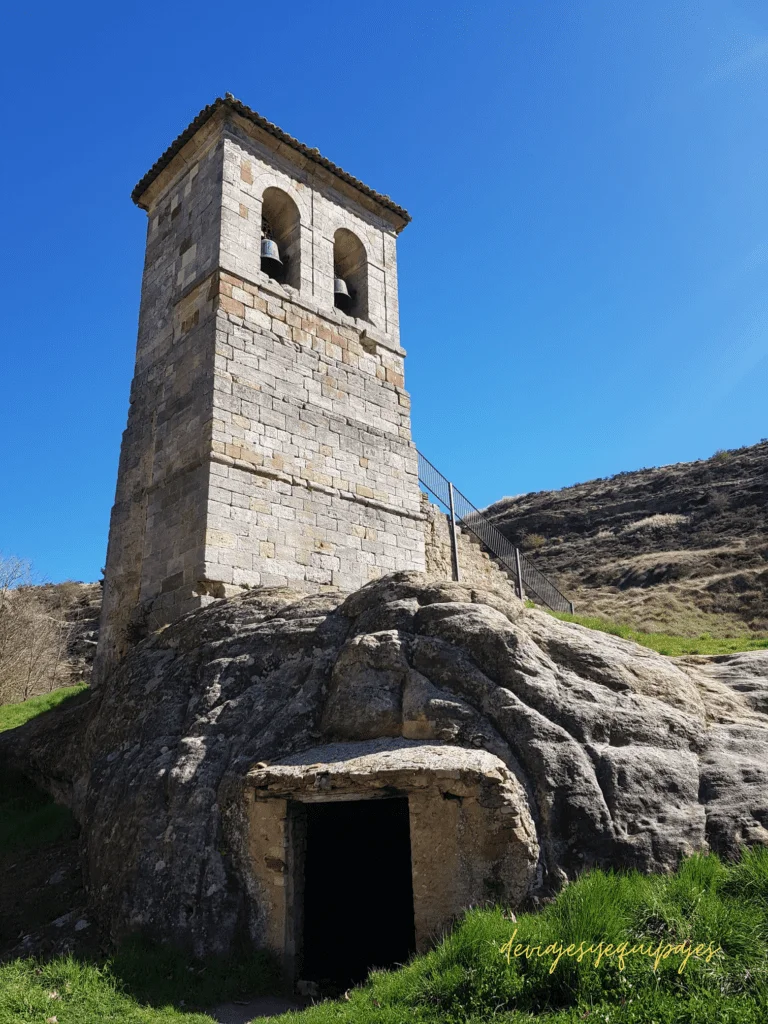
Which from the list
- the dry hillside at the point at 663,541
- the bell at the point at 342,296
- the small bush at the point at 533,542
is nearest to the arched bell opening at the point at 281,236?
the bell at the point at 342,296

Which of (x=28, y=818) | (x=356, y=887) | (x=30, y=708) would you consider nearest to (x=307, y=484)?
(x=28, y=818)

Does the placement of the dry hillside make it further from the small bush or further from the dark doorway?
the dark doorway

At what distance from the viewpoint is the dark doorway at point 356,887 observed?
6125 mm

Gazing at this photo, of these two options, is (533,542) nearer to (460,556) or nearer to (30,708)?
(460,556)

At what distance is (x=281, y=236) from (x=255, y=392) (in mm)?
3646

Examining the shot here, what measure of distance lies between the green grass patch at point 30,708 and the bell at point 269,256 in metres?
7.51

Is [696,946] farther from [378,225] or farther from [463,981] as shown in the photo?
A: [378,225]

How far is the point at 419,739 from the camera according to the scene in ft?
19.1

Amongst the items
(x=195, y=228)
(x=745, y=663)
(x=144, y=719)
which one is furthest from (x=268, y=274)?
(x=745, y=663)

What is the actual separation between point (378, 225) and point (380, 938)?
37.9ft

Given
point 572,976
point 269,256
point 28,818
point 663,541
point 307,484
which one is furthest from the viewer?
point 663,541

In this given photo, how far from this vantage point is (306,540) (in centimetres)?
1025

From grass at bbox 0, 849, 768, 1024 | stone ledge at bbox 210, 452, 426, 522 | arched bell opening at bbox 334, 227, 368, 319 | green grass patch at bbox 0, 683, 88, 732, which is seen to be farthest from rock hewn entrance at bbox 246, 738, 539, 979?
arched bell opening at bbox 334, 227, 368, 319

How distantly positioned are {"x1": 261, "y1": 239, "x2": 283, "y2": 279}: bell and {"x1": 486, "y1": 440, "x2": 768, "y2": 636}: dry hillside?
11904 millimetres
